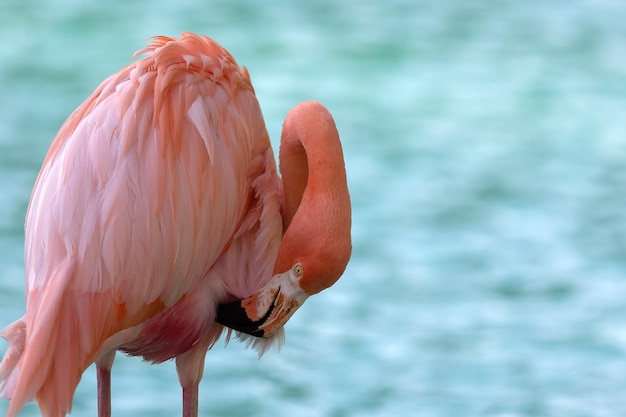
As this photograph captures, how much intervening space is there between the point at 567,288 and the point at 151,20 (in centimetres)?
402

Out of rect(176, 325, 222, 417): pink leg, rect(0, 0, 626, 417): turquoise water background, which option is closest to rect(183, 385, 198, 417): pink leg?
rect(176, 325, 222, 417): pink leg

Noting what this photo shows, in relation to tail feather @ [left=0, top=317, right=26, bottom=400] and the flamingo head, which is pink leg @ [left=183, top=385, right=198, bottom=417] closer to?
→ the flamingo head

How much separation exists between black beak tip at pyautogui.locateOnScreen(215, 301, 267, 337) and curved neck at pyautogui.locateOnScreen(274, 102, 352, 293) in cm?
16

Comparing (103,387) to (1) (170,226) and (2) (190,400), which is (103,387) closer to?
(2) (190,400)

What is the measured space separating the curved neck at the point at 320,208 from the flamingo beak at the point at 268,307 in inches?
1.5

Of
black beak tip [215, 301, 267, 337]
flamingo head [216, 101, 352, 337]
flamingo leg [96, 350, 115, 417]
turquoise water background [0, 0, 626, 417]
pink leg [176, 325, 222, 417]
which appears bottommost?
flamingo leg [96, 350, 115, 417]

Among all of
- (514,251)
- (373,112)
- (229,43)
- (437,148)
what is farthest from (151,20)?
(514,251)

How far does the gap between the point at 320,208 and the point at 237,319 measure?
0.40m

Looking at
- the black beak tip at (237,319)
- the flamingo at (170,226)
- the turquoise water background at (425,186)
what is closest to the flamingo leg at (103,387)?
the flamingo at (170,226)

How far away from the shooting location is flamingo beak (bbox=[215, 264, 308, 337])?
320 centimetres

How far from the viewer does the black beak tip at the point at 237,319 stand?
129 inches

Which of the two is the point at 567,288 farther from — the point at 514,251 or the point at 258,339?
the point at 258,339

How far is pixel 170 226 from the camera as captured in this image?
2.99 m

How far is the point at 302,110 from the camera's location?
131 inches
